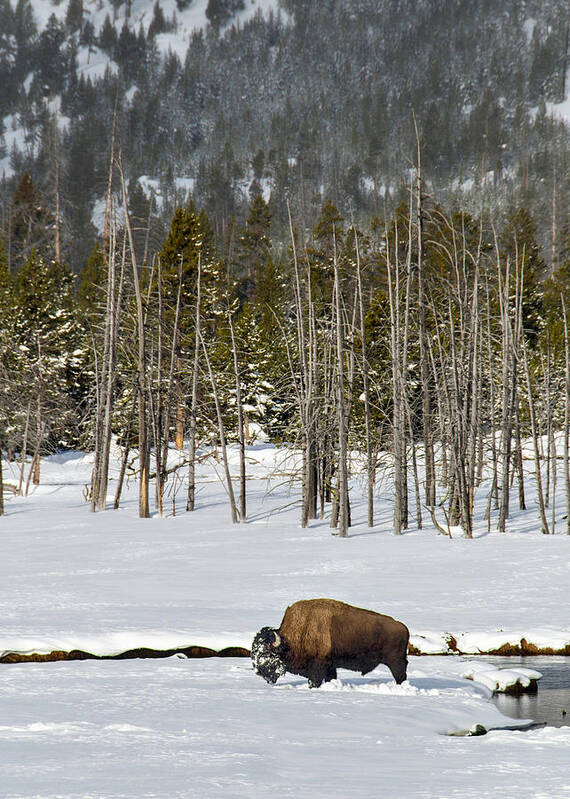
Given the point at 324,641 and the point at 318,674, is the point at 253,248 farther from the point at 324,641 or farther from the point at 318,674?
the point at 324,641

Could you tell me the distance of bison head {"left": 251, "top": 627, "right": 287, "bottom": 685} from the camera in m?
8.20

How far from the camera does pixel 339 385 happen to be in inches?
834

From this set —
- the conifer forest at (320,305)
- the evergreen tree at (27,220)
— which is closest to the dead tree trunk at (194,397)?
the conifer forest at (320,305)

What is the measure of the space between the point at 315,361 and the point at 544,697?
47.2 ft

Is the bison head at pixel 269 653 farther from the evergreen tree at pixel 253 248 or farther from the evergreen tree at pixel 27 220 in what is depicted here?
the evergreen tree at pixel 27 220

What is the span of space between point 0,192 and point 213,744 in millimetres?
138333

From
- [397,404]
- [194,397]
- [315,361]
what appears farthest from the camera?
[194,397]

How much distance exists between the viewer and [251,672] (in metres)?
9.73

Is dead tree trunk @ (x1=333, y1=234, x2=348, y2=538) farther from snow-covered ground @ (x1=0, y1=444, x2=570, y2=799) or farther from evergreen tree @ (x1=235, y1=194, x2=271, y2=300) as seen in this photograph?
evergreen tree @ (x1=235, y1=194, x2=271, y2=300)

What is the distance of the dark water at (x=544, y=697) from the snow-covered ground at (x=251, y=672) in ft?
1.02

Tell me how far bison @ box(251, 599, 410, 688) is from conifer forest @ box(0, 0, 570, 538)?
11.7 m

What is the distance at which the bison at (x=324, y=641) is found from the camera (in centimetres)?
812

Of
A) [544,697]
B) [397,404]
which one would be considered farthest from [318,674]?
[397,404]

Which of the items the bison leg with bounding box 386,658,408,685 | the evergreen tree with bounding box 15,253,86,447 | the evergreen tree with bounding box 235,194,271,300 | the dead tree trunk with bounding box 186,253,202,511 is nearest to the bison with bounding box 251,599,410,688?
the bison leg with bounding box 386,658,408,685
